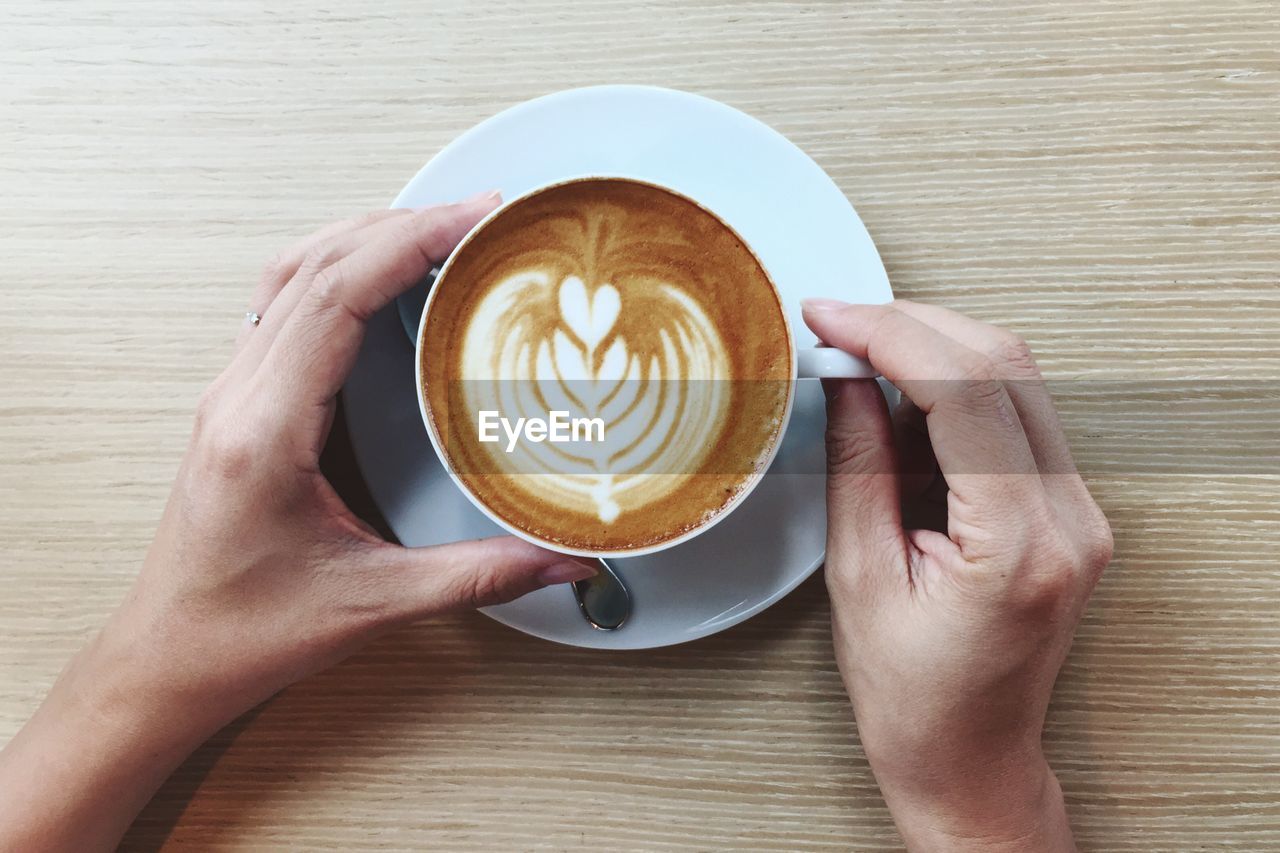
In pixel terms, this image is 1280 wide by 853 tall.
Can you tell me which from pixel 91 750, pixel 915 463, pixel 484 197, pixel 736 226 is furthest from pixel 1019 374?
pixel 91 750

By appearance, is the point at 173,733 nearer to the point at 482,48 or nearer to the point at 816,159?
the point at 482,48

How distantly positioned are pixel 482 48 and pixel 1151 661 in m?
1.17

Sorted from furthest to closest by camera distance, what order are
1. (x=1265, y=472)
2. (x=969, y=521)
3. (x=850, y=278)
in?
(x=1265, y=472) < (x=850, y=278) < (x=969, y=521)

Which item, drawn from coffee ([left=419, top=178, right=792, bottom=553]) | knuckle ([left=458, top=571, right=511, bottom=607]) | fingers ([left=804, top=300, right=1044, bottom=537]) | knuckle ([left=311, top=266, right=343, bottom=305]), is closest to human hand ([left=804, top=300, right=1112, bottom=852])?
fingers ([left=804, top=300, right=1044, bottom=537])

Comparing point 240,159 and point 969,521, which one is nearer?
point 969,521

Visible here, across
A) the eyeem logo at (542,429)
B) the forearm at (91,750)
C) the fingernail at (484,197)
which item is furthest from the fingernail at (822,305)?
the forearm at (91,750)

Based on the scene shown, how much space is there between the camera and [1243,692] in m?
1.08

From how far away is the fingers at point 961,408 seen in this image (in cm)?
86

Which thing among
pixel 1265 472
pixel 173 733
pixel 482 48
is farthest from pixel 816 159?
pixel 173 733

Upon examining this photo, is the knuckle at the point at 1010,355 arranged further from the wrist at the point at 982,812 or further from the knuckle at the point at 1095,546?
the wrist at the point at 982,812

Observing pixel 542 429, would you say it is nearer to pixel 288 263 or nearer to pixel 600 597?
pixel 600 597

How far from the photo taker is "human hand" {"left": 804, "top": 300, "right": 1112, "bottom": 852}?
0.87m

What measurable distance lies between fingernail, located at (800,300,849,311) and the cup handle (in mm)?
61

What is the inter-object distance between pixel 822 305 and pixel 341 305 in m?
0.52
